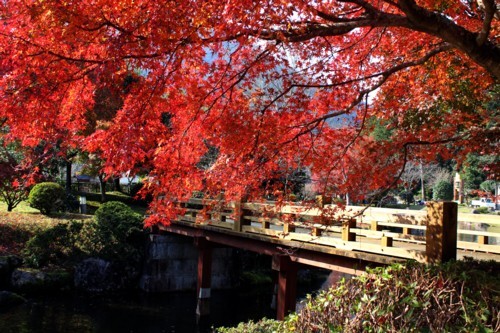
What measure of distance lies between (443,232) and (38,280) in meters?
13.7

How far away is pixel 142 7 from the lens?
4957 mm

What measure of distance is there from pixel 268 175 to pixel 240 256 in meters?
12.5

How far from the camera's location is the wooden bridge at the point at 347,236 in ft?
22.5

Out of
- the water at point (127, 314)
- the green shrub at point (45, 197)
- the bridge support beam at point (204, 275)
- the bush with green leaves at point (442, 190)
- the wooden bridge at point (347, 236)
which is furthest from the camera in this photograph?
the bush with green leaves at point (442, 190)

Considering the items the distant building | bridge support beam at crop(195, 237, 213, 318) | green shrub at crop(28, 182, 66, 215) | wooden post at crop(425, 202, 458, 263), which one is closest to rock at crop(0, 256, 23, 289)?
green shrub at crop(28, 182, 66, 215)

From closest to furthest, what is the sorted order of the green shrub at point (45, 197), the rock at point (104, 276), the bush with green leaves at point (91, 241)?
the rock at point (104, 276), the bush with green leaves at point (91, 241), the green shrub at point (45, 197)

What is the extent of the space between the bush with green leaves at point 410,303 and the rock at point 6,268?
44.2ft

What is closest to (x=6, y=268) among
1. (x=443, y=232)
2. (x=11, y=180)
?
(x=11, y=180)

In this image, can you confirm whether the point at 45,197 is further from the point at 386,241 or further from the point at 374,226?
the point at 386,241

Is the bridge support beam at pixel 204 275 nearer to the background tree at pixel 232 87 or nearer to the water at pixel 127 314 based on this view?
the water at pixel 127 314

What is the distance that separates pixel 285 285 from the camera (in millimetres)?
10758

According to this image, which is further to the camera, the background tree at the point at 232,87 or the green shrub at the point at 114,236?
the green shrub at the point at 114,236

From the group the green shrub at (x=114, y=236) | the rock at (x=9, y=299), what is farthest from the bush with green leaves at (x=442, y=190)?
the rock at (x=9, y=299)

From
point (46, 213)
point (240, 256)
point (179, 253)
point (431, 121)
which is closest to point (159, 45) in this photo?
point (431, 121)
